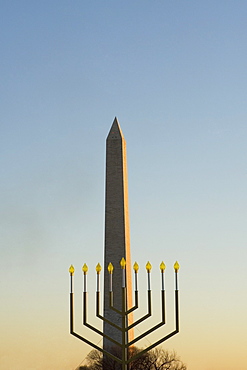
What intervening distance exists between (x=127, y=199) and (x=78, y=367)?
904 cm

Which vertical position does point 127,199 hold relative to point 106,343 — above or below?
above

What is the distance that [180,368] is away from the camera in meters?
46.6

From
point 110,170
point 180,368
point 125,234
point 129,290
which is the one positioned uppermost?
point 110,170

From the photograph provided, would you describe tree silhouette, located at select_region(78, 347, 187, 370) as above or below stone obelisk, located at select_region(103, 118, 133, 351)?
below

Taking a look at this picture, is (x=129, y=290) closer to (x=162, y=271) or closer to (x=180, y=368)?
(x=180, y=368)

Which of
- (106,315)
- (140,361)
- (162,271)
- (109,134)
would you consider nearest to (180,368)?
(140,361)

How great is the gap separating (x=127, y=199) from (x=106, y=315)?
5790mm

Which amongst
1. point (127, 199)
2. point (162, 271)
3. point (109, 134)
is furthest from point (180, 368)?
point (162, 271)

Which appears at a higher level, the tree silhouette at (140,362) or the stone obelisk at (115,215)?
the stone obelisk at (115,215)

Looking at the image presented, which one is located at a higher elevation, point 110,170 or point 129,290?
point 110,170

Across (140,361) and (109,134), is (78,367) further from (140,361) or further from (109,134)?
(109,134)

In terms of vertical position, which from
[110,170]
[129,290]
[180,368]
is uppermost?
[110,170]

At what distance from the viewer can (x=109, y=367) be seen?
46219 millimetres

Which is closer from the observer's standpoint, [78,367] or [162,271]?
[162,271]
